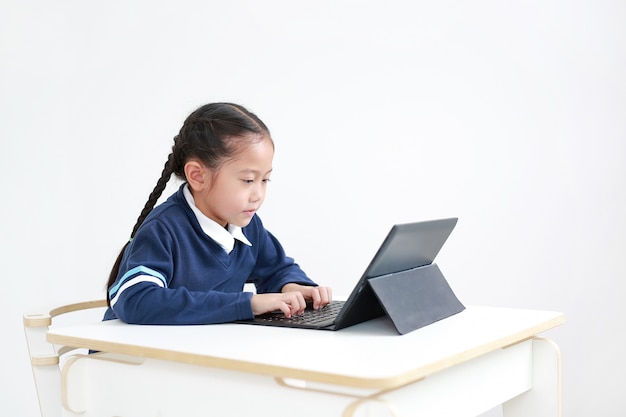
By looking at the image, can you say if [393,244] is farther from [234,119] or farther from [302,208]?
[302,208]

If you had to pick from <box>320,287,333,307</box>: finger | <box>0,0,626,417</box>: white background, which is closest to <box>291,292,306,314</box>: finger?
<box>320,287,333,307</box>: finger

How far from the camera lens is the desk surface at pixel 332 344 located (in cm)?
87

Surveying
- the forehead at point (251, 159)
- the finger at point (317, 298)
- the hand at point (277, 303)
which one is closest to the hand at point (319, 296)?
the finger at point (317, 298)

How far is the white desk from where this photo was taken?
2.96 ft

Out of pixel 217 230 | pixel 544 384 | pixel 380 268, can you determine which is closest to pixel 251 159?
pixel 217 230

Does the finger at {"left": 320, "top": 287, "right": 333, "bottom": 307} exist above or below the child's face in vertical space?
below

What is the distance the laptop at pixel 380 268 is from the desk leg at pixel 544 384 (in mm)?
231

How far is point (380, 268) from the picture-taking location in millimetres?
1124

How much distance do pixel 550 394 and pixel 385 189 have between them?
1.30m

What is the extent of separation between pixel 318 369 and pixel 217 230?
62cm

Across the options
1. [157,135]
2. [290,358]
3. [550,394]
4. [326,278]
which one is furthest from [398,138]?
[290,358]

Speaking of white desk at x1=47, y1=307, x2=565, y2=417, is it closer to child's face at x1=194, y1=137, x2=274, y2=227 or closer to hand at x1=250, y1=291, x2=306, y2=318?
hand at x1=250, y1=291, x2=306, y2=318

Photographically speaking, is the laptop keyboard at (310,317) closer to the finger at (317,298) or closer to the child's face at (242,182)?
the finger at (317,298)

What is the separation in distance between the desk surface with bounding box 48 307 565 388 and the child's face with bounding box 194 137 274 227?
28cm
